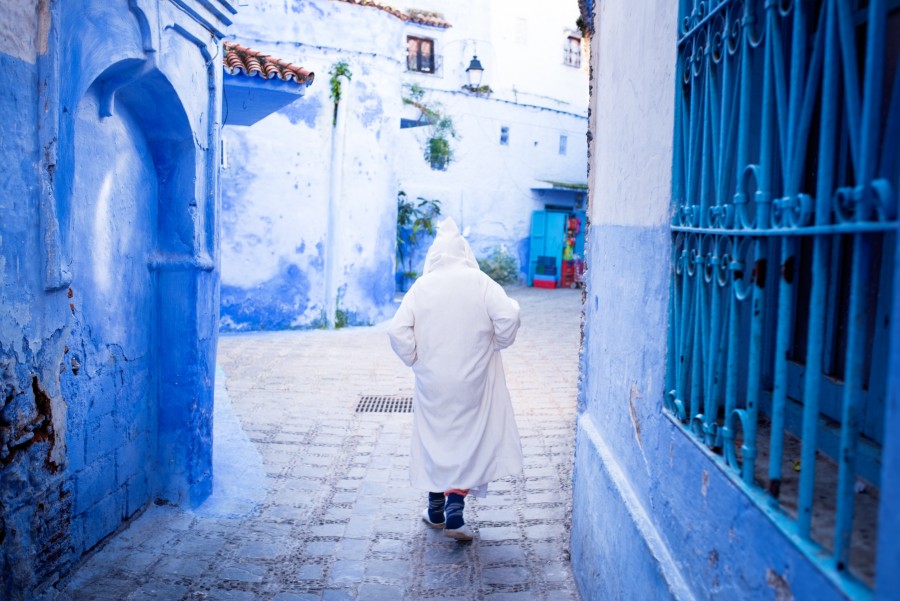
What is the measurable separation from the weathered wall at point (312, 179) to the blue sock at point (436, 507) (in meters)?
8.31

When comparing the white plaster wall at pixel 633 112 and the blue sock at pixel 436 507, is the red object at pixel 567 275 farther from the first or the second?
the white plaster wall at pixel 633 112

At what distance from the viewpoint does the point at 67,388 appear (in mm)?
3785

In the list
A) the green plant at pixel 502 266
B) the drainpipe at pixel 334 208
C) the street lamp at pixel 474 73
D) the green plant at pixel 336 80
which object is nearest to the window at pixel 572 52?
the street lamp at pixel 474 73

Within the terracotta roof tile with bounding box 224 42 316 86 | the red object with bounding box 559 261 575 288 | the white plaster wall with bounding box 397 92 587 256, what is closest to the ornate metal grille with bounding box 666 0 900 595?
the terracotta roof tile with bounding box 224 42 316 86

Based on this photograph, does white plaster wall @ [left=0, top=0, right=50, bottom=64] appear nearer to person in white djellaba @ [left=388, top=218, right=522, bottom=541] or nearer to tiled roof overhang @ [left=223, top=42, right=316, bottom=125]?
person in white djellaba @ [left=388, top=218, right=522, bottom=541]

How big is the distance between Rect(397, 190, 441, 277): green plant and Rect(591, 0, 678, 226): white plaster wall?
552 inches

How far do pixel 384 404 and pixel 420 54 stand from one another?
15.8 m

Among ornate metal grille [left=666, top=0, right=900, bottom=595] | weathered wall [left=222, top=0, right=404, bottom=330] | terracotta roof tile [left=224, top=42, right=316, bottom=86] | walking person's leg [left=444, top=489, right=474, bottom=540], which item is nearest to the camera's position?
ornate metal grille [left=666, top=0, right=900, bottom=595]

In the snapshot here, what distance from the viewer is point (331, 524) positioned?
4723 millimetres

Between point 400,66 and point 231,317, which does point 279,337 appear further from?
point 400,66

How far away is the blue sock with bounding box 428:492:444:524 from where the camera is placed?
4.63 m

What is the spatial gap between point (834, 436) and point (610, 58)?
2318 mm

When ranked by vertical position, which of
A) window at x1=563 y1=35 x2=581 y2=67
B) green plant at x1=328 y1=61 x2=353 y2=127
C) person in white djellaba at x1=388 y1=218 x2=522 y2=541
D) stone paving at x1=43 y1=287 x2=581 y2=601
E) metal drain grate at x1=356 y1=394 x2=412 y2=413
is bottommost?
stone paving at x1=43 y1=287 x2=581 y2=601

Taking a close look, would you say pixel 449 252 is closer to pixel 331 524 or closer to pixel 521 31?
pixel 331 524
